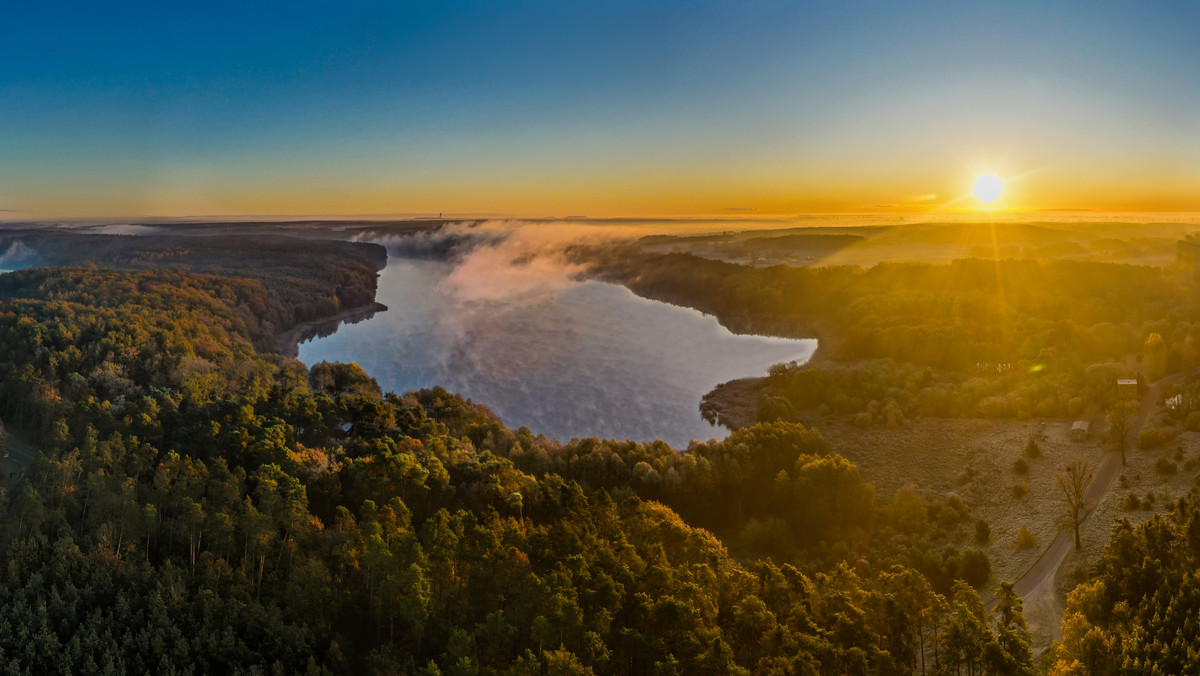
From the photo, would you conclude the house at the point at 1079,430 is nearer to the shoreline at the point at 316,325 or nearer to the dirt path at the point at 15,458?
the dirt path at the point at 15,458

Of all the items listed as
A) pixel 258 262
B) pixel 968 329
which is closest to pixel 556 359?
pixel 968 329

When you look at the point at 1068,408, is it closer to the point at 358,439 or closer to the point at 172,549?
the point at 358,439

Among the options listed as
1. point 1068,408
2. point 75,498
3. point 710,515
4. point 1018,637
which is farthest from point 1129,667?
point 1068,408

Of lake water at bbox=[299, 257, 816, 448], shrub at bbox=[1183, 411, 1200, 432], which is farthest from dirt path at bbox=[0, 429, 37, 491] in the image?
shrub at bbox=[1183, 411, 1200, 432]

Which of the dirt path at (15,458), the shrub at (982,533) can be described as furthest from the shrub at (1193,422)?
the dirt path at (15,458)

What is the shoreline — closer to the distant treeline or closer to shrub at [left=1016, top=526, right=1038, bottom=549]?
the distant treeline
